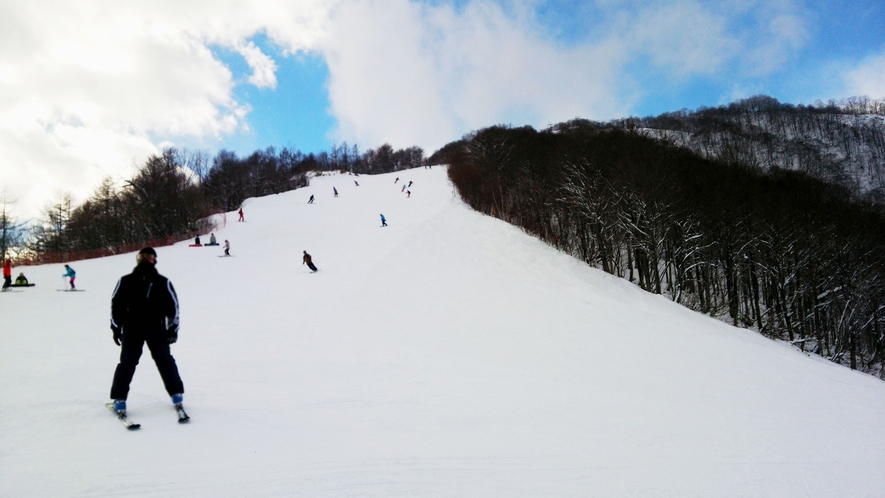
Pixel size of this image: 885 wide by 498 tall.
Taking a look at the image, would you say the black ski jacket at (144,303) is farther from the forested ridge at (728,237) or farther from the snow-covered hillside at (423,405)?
the forested ridge at (728,237)

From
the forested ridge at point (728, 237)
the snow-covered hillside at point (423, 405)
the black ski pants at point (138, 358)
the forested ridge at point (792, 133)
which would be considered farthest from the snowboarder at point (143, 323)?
the forested ridge at point (792, 133)

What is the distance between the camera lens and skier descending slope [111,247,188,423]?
4.44 m

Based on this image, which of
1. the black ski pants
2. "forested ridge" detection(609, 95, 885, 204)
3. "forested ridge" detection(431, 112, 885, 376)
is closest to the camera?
the black ski pants

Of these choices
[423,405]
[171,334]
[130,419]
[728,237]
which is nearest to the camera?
[130,419]

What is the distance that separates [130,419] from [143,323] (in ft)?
3.47

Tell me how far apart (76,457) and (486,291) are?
14698 mm

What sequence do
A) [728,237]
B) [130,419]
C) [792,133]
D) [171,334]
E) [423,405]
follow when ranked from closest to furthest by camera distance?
[130,419]
[171,334]
[423,405]
[728,237]
[792,133]

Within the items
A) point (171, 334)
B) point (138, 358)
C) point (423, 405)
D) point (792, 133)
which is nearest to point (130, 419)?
point (138, 358)

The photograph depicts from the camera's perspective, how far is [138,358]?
14.8ft

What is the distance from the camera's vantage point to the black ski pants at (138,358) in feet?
14.5

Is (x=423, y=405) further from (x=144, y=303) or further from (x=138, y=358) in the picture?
(x=144, y=303)

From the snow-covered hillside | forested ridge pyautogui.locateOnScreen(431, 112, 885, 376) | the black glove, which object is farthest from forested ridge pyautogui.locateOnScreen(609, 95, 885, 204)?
the black glove

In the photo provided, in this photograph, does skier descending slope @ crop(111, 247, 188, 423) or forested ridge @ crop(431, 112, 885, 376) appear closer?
skier descending slope @ crop(111, 247, 188, 423)

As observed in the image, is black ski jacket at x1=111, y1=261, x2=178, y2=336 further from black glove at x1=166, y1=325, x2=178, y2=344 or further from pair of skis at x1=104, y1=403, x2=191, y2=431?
pair of skis at x1=104, y1=403, x2=191, y2=431
